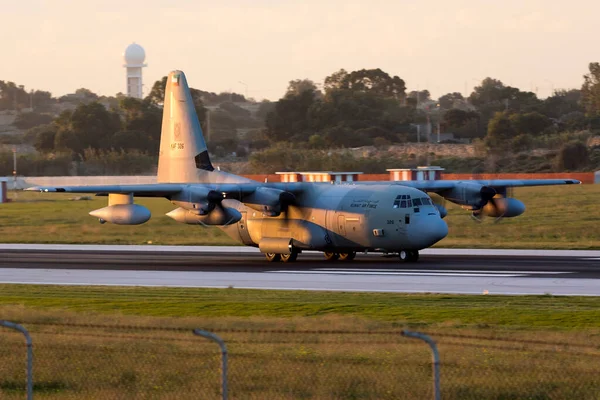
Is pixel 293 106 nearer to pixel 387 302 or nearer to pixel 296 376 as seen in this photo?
pixel 387 302

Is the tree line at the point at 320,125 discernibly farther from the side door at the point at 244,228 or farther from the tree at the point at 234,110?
the side door at the point at 244,228

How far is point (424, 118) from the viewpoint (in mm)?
121562

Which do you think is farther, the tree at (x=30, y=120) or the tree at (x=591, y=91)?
the tree at (x=30, y=120)

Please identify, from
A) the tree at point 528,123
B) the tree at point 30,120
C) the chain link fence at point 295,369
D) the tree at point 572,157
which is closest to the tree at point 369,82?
the tree at point 528,123

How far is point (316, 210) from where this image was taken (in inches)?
1534

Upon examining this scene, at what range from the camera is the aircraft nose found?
119 ft

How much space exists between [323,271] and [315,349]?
1854 cm

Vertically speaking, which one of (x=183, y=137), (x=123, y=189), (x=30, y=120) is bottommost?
(x=123, y=189)

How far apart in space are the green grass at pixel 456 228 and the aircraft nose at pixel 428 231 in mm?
11324

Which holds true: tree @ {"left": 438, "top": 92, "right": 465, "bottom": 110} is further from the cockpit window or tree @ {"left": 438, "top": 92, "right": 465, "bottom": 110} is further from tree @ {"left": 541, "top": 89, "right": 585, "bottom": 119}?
the cockpit window

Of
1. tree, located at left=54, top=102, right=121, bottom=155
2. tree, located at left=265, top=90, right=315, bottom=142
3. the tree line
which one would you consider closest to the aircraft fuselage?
the tree line

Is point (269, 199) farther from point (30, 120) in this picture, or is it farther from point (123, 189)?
point (30, 120)

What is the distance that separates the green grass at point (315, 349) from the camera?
48.5 feet

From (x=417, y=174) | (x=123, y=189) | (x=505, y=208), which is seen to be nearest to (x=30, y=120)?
(x=417, y=174)
